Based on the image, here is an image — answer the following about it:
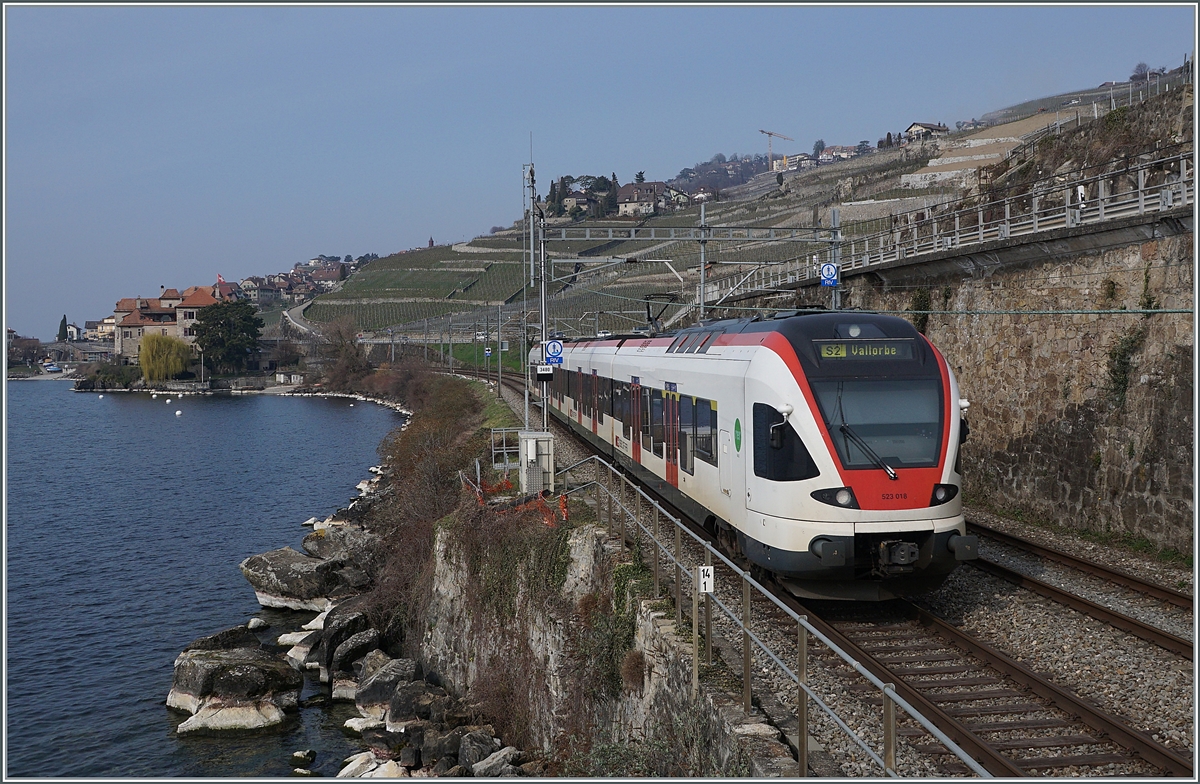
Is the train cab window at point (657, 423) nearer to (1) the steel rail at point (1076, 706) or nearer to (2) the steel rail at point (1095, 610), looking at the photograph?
(2) the steel rail at point (1095, 610)

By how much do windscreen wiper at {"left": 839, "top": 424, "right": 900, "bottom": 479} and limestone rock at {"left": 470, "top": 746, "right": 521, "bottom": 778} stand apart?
312 inches

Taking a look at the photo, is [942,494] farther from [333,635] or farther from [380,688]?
[333,635]

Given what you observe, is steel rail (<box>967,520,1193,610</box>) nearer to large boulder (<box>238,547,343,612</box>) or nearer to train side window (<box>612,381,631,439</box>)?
train side window (<box>612,381,631,439</box>)

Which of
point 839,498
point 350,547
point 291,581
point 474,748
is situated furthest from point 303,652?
point 839,498

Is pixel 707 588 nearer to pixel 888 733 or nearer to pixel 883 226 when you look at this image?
pixel 888 733

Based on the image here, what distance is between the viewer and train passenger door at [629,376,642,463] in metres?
19.9

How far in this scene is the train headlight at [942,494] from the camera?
11141 millimetres

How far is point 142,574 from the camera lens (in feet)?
111

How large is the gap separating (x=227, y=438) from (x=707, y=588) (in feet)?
236

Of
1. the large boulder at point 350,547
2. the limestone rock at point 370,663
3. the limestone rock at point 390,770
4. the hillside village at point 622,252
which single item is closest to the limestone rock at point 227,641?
the limestone rock at point 370,663

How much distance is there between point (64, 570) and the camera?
34688 mm

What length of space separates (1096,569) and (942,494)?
3759mm

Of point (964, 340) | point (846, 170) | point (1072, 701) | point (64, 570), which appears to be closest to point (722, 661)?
point (1072, 701)

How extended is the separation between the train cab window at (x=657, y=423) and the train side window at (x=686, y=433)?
1.35 metres
